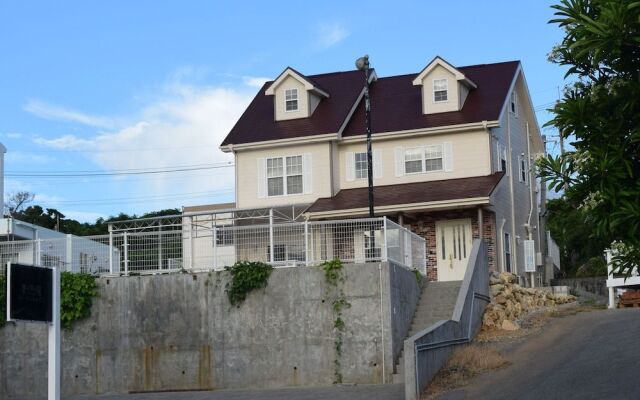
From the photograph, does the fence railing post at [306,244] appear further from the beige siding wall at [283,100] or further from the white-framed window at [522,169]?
the white-framed window at [522,169]

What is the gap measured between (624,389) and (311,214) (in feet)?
54.7

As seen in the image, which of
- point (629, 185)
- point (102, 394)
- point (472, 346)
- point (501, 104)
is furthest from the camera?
point (501, 104)

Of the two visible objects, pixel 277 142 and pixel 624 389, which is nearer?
pixel 624 389

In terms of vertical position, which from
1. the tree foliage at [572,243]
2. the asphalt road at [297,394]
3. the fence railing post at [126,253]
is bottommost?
the asphalt road at [297,394]

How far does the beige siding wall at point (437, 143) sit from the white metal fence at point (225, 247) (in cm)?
746

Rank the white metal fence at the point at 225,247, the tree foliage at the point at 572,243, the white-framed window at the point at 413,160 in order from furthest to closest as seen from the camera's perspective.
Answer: the tree foliage at the point at 572,243, the white-framed window at the point at 413,160, the white metal fence at the point at 225,247

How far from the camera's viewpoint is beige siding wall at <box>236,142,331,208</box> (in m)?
35.6

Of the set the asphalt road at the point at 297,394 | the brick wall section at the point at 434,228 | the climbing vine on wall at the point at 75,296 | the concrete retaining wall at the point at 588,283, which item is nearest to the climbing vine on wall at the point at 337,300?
the asphalt road at the point at 297,394

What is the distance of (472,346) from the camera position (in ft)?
78.3

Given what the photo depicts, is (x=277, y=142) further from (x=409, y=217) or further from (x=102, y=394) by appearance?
(x=102, y=394)

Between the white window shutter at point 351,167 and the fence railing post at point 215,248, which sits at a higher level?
the white window shutter at point 351,167

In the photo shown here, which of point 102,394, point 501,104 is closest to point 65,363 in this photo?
point 102,394

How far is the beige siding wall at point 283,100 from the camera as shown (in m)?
37.2

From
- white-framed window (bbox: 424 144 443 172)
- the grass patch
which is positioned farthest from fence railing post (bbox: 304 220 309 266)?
white-framed window (bbox: 424 144 443 172)
